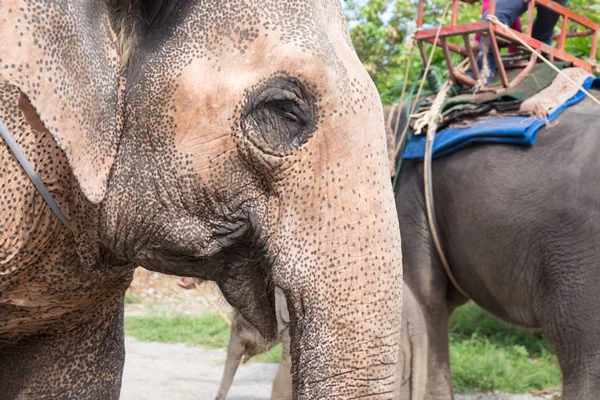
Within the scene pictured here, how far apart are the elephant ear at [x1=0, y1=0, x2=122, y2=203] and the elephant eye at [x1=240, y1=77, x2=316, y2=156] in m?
0.25

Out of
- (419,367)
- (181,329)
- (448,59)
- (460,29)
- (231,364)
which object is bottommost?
(181,329)

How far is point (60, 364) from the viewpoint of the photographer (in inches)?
72.9

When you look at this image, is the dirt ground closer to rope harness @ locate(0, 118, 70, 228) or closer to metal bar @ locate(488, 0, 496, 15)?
metal bar @ locate(488, 0, 496, 15)

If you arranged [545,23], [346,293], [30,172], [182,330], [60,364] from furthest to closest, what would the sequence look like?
[182,330], [545,23], [60,364], [30,172], [346,293]

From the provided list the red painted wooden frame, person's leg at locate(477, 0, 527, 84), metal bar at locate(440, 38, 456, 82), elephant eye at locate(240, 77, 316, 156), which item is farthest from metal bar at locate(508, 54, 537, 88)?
elephant eye at locate(240, 77, 316, 156)

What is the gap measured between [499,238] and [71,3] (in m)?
2.22

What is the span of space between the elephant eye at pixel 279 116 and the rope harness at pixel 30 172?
39 centimetres

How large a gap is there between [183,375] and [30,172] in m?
3.45

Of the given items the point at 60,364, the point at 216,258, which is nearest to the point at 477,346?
the point at 60,364

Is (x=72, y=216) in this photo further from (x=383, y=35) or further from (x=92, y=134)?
(x=383, y=35)

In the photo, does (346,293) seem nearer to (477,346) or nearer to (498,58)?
(498,58)

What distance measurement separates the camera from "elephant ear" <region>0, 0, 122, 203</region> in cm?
129

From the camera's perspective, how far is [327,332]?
4.19 feet

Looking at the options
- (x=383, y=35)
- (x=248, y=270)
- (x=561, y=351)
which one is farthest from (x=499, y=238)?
(x=383, y=35)
